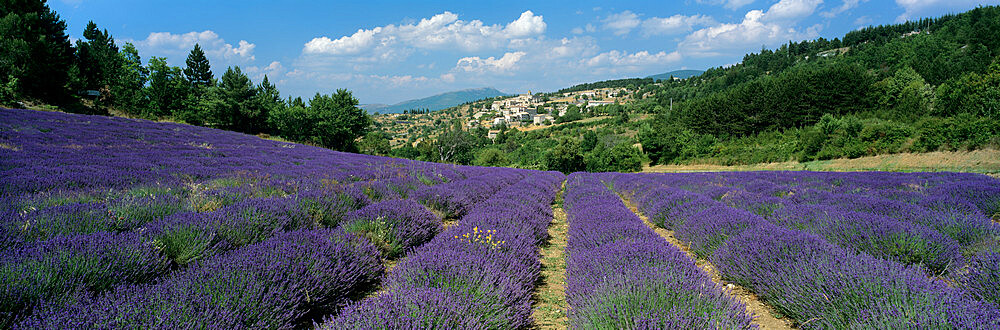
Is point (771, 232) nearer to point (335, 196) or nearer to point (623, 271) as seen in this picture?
point (623, 271)

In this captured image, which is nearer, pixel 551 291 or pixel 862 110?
pixel 551 291

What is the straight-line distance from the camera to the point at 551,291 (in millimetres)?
A: 3266

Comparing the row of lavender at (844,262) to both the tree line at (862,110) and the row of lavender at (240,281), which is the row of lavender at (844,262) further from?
the tree line at (862,110)

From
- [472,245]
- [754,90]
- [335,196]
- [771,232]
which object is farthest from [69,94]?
[754,90]

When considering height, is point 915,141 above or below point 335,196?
below

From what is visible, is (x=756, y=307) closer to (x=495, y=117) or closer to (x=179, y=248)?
(x=179, y=248)

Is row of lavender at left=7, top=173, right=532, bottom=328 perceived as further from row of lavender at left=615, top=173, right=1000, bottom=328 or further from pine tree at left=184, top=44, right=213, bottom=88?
pine tree at left=184, top=44, right=213, bottom=88

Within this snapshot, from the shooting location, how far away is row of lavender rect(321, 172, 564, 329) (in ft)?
5.80

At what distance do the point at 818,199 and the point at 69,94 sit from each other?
4922 centimetres

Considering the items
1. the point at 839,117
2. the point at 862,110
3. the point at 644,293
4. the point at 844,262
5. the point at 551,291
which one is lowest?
the point at 839,117

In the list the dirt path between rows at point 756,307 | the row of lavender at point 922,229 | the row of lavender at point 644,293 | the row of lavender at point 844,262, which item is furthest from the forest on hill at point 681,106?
the row of lavender at point 644,293

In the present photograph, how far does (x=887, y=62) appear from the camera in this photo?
56.4 metres

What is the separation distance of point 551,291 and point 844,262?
2178mm

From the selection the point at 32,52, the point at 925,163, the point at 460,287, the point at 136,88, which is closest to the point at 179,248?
the point at 460,287
